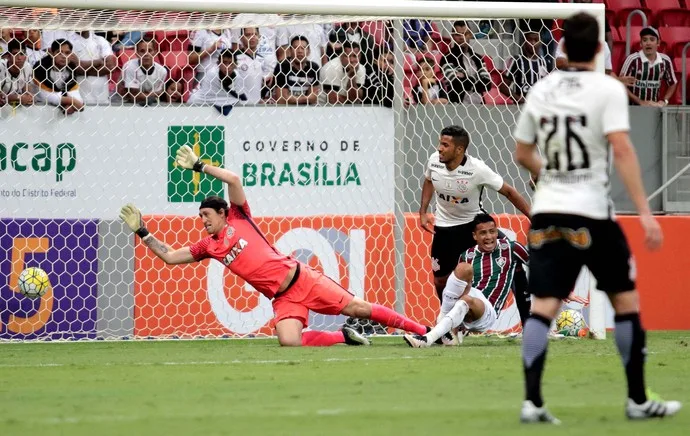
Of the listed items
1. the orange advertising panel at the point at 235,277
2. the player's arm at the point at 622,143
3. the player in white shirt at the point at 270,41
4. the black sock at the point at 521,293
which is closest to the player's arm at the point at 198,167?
the orange advertising panel at the point at 235,277

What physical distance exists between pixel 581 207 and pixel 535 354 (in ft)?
2.21

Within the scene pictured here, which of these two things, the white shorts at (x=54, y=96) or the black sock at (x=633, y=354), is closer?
the black sock at (x=633, y=354)

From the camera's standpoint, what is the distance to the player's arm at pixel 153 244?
10.9 meters

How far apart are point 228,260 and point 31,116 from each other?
10.6 feet

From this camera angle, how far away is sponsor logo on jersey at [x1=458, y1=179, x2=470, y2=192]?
36.5 feet

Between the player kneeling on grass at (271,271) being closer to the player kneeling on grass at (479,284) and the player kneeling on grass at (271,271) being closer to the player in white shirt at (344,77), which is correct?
the player kneeling on grass at (479,284)

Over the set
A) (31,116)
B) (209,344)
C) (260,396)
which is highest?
(31,116)

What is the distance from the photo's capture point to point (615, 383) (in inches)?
292

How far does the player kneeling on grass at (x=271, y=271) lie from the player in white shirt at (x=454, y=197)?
761 mm

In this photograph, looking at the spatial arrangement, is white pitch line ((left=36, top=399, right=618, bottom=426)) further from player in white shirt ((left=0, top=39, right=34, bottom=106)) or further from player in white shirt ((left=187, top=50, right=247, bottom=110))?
player in white shirt ((left=187, top=50, right=247, bottom=110))

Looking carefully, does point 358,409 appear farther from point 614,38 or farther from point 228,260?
point 614,38

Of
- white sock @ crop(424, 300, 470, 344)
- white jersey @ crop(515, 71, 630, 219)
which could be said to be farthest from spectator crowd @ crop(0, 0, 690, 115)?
white jersey @ crop(515, 71, 630, 219)

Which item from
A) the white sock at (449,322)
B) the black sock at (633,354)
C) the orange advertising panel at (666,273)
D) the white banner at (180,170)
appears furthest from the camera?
the orange advertising panel at (666,273)

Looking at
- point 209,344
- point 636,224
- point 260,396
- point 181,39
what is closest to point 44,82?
point 181,39
